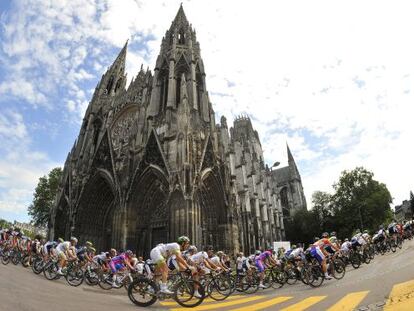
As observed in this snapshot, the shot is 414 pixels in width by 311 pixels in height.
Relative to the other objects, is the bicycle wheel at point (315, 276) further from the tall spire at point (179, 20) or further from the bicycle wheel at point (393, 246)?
the tall spire at point (179, 20)

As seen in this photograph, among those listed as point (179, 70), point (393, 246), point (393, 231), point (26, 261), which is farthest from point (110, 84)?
point (393, 246)

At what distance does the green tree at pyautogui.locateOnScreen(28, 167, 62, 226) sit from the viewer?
33250 millimetres

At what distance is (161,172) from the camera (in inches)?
693

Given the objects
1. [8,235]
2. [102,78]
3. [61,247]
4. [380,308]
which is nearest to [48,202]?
[102,78]

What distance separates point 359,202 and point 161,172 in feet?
94.7

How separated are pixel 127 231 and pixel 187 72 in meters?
13.2

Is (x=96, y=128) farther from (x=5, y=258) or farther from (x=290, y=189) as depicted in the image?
(x=290, y=189)

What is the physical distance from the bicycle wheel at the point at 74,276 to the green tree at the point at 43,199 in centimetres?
2701

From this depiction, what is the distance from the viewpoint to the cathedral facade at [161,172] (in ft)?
57.0

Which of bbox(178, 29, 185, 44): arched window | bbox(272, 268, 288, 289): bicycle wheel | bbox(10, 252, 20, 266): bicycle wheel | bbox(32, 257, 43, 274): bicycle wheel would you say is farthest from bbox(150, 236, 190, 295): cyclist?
bbox(178, 29, 185, 44): arched window

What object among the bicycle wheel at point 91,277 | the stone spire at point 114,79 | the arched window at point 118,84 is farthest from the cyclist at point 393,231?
the arched window at point 118,84

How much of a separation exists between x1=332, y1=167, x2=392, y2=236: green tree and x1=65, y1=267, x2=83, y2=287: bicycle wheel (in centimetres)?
3259

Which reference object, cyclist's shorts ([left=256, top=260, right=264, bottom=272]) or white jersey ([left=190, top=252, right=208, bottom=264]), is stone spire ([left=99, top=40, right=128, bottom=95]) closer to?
cyclist's shorts ([left=256, top=260, right=264, bottom=272])

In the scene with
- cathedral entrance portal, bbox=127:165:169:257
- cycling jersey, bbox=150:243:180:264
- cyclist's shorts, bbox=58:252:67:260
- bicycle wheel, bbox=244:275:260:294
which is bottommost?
bicycle wheel, bbox=244:275:260:294
